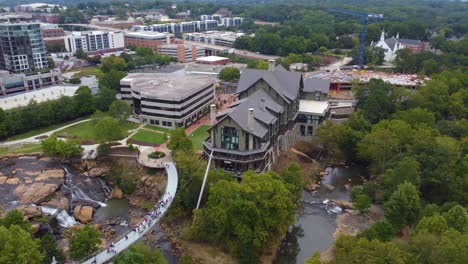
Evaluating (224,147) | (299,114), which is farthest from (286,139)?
(224,147)

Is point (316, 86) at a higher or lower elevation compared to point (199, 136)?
higher

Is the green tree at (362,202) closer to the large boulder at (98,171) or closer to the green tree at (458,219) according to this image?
the green tree at (458,219)

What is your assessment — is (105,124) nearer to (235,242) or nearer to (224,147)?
(224,147)

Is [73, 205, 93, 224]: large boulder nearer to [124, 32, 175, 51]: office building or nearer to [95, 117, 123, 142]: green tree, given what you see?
[95, 117, 123, 142]: green tree

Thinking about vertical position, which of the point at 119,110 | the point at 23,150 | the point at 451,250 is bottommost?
the point at 23,150

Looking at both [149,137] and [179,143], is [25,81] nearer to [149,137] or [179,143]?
[149,137]

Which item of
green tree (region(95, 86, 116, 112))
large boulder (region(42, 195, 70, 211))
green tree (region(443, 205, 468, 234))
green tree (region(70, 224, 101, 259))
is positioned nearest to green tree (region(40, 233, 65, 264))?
green tree (region(70, 224, 101, 259))

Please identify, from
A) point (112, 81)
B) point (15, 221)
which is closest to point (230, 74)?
point (112, 81)
